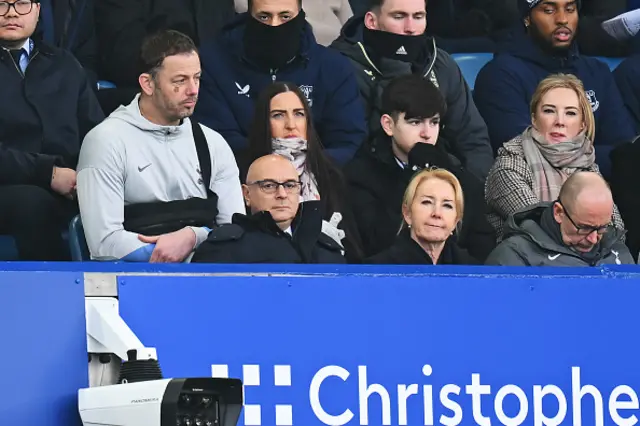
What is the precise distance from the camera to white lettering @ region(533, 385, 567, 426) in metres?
5.45

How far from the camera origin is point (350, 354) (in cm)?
532

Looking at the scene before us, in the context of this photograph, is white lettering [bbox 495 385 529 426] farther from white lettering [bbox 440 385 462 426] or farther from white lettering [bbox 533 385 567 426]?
white lettering [bbox 440 385 462 426]

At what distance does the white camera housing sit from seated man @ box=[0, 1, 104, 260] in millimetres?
2762

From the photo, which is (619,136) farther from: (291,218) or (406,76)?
(291,218)

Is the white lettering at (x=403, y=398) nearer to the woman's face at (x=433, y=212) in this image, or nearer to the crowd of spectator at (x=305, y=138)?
the crowd of spectator at (x=305, y=138)

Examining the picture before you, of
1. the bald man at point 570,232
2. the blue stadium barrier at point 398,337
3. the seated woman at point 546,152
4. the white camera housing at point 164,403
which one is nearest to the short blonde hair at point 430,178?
the bald man at point 570,232

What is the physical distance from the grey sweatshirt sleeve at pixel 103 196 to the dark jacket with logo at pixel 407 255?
43.8 inches

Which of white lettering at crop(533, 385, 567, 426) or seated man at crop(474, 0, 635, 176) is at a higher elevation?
seated man at crop(474, 0, 635, 176)

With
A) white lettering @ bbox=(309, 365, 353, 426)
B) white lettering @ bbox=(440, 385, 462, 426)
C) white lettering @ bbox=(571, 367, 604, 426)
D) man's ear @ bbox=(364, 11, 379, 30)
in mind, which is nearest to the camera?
white lettering @ bbox=(309, 365, 353, 426)

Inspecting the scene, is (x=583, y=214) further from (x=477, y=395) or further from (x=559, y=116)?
(x=477, y=395)

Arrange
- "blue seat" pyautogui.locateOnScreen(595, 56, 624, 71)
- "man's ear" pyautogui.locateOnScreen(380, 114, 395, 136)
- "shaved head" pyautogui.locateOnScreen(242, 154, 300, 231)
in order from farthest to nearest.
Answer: "blue seat" pyautogui.locateOnScreen(595, 56, 624, 71)
"man's ear" pyautogui.locateOnScreen(380, 114, 395, 136)
"shaved head" pyautogui.locateOnScreen(242, 154, 300, 231)

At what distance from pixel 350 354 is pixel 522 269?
74 centimetres

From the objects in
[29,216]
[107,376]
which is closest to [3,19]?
[29,216]

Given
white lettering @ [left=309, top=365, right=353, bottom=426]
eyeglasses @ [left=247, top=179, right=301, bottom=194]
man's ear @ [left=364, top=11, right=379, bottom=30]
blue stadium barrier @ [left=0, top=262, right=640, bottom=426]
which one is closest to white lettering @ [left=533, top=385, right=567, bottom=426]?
blue stadium barrier @ [left=0, top=262, right=640, bottom=426]
